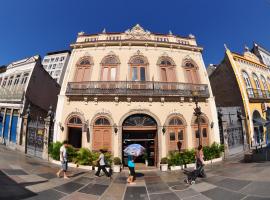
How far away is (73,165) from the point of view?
11.5m

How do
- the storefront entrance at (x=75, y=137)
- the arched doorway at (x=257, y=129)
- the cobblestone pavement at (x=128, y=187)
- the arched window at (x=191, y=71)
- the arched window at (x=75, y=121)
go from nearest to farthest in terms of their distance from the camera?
the cobblestone pavement at (x=128, y=187) < the arched window at (x=75, y=121) < the storefront entrance at (x=75, y=137) < the arched window at (x=191, y=71) < the arched doorway at (x=257, y=129)

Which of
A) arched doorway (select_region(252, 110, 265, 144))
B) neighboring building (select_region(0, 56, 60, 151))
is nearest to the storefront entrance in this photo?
neighboring building (select_region(0, 56, 60, 151))

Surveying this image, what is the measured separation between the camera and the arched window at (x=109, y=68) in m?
13.7

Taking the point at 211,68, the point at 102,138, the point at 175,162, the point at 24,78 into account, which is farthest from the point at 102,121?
the point at 211,68

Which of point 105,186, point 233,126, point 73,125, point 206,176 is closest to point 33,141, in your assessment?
point 73,125

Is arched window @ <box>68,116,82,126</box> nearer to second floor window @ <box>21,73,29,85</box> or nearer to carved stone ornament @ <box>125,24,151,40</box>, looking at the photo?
carved stone ornament @ <box>125,24,151,40</box>

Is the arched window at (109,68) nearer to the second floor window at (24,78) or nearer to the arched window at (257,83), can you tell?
the second floor window at (24,78)

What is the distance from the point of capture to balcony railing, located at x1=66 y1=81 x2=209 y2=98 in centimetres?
1267

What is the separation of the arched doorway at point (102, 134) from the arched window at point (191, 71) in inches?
312

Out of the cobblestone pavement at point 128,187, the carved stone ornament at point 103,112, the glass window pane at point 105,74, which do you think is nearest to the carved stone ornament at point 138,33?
the glass window pane at point 105,74

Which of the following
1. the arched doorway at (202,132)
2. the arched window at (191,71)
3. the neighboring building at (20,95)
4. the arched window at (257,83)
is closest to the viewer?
the arched doorway at (202,132)

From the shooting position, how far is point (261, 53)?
2230cm

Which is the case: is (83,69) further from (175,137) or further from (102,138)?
(175,137)

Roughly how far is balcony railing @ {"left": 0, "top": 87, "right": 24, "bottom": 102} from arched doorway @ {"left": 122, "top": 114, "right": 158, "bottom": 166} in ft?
39.2
